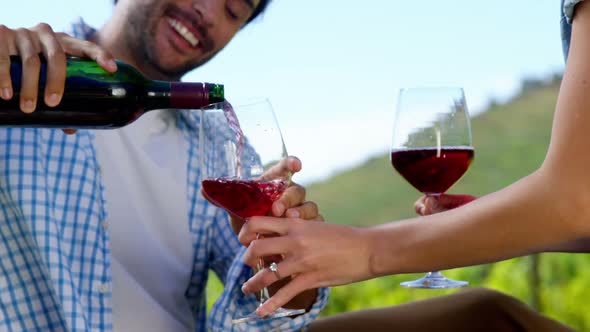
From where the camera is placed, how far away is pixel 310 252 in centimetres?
A: 165

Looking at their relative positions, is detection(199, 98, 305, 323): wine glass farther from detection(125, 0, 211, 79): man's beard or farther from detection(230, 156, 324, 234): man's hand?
detection(125, 0, 211, 79): man's beard

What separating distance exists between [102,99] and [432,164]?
0.86 meters

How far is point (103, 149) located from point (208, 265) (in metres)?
→ 0.50

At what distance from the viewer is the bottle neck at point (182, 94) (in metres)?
1.72

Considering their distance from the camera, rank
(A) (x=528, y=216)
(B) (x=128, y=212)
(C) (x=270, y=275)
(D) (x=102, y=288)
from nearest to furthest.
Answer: (A) (x=528, y=216) < (C) (x=270, y=275) < (D) (x=102, y=288) < (B) (x=128, y=212)

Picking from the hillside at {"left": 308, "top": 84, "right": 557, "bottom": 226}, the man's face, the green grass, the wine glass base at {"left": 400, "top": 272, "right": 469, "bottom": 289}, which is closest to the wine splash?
the wine glass base at {"left": 400, "top": 272, "right": 469, "bottom": 289}

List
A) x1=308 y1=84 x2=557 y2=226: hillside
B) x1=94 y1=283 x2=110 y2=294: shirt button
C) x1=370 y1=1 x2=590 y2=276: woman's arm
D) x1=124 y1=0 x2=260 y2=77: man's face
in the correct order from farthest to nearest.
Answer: x1=308 y1=84 x2=557 y2=226: hillside < x1=124 y1=0 x2=260 y2=77: man's face < x1=94 y1=283 x2=110 y2=294: shirt button < x1=370 y1=1 x2=590 y2=276: woman's arm

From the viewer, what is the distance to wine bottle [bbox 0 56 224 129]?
5.54 ft

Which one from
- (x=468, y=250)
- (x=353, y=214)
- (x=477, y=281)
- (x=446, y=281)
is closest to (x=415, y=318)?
(x=446, y=281)

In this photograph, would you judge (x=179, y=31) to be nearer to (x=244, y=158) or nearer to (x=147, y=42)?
(x=147, y=42)

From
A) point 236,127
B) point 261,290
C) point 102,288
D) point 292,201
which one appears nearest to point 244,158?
point 236,127

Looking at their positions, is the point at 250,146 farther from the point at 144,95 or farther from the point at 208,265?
the point at 208,265

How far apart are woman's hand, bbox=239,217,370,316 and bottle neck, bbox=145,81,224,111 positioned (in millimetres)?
265

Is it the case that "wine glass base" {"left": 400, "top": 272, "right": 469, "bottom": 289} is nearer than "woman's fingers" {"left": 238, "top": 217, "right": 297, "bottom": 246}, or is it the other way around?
"woman's fingers" {"left": 238, "top": 217, "right": 297, "bottom": 246}
